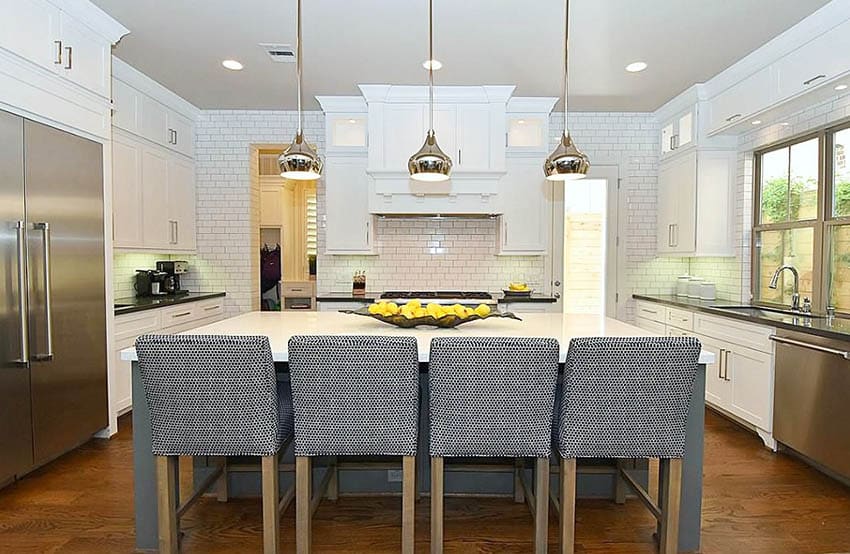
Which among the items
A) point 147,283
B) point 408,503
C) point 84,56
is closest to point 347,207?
point 147,283

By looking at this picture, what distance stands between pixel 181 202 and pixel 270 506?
400 centimetres

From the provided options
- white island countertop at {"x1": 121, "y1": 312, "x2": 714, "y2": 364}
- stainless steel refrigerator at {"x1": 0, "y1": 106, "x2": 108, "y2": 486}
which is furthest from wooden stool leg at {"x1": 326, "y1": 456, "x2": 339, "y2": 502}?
stainless steel refrigerator at {"x1": 0, "y1": 106, "x2": 108, "y2": 486}

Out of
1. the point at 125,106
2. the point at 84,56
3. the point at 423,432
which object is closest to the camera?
the point at 423,432

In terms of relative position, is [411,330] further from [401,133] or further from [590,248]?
[590,248]

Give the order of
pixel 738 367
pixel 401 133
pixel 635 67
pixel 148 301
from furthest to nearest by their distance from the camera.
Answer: pixel 401 133 → pixel 148 301 → pixel 635 67 → pixel 738 367

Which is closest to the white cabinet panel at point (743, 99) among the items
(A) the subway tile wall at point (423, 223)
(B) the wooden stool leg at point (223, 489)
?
(A) the subway tile wall at point (423, 223)

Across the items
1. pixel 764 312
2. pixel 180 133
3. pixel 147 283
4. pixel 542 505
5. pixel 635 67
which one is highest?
pixel 635 67

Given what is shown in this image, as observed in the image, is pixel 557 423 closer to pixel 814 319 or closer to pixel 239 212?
pixel 814 319

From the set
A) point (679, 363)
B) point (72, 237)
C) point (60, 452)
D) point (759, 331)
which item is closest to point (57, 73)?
point (72, 237)

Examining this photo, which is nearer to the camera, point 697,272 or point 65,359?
point 65,359

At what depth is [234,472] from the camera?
9.32 feet

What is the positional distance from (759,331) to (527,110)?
282cm

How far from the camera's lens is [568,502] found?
2164 mm

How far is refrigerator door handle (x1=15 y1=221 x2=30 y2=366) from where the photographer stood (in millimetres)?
2842
